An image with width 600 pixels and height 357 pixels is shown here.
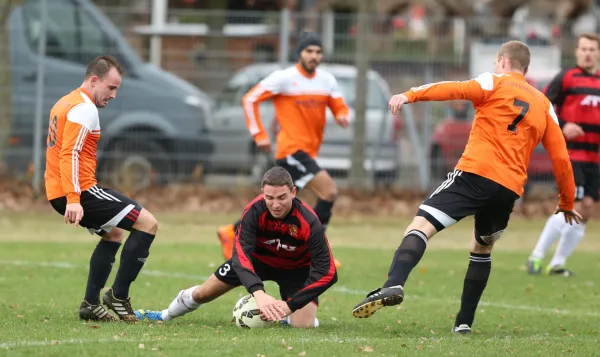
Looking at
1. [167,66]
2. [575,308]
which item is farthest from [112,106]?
[575,308]

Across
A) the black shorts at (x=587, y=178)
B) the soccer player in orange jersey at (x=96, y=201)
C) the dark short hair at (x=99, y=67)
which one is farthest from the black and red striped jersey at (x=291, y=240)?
the black shorts at (x=587, y=178)

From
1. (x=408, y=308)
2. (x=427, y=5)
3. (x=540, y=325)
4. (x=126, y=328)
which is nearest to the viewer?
(x=126, y=328)

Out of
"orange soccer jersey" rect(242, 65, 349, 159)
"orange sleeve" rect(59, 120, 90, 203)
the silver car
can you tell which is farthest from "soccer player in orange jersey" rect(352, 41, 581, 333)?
the silver car

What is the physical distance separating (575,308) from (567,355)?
3.09 metres

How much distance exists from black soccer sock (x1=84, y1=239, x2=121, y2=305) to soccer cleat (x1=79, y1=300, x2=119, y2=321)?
35mm

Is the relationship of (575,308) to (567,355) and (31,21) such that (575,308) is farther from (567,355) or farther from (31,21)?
(31,21)

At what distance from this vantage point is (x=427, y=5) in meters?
43.6

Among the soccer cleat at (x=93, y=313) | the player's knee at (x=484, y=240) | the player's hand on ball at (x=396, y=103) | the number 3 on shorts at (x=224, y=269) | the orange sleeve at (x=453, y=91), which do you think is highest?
the orange sleeve at (x=453, y=91)

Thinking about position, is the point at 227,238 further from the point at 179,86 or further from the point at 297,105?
the point at 179,86

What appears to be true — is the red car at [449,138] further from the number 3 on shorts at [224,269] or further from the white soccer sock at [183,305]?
the number 3 on shorts at [224,269]

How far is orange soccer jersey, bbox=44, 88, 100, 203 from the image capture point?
27.5 feet

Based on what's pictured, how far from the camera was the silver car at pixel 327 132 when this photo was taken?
19.5 metres

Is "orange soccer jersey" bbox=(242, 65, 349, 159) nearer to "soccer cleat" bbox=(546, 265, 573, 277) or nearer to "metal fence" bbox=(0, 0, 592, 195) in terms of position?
"soccer cleat" bbox=(546, 265, 573, 277)

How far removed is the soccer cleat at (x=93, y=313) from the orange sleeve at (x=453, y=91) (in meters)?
2.81
